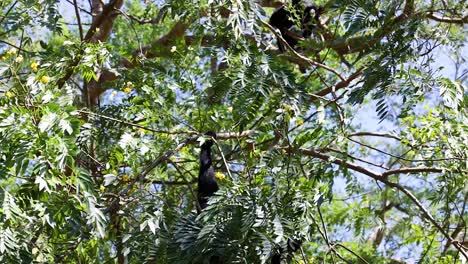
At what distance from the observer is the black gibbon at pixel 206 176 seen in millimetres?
4348

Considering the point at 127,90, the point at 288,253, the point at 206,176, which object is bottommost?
the point at 288,253

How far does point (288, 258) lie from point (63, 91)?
137cm

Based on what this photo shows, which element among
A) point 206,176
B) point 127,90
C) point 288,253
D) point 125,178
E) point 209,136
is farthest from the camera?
point 206,176

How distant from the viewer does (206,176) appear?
14.6 ft

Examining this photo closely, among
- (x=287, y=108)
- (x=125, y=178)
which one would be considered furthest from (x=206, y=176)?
(x=287, y=108)

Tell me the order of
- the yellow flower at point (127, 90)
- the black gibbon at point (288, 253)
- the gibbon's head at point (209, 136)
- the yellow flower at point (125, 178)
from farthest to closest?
the yellow flower at point (127, 90)
the yellow flower at point (125, 178)
the gibbon's head at point (209, 136)
the black gibbon at point (288, 253)

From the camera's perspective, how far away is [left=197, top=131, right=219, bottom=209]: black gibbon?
435cm

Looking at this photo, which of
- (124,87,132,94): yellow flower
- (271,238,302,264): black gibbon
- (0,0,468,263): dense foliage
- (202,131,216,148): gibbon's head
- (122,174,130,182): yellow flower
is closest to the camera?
(0,0,468,263): dense foliage

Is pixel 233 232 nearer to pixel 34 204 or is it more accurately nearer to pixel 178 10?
pixel 34 204

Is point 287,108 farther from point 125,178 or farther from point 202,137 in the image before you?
point 125,178

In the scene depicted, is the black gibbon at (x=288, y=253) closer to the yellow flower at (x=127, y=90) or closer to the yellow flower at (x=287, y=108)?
the yellow flower at (x=287, y=108)

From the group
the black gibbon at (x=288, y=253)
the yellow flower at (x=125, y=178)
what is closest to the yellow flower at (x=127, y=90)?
the yellow flower at (x=125, y=178)

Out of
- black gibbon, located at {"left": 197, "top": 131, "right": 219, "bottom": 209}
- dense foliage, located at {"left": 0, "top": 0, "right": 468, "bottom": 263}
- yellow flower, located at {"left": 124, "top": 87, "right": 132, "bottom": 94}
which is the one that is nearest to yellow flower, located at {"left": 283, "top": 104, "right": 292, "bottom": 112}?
dense foliage, located at {"left": 0, "top": 0, "right": 468, "bottom": 263}

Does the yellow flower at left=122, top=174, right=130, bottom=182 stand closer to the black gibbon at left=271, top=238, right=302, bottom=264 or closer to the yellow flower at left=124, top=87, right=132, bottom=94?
the yellow flower at left=124, top=87, right=132, bottom=94
